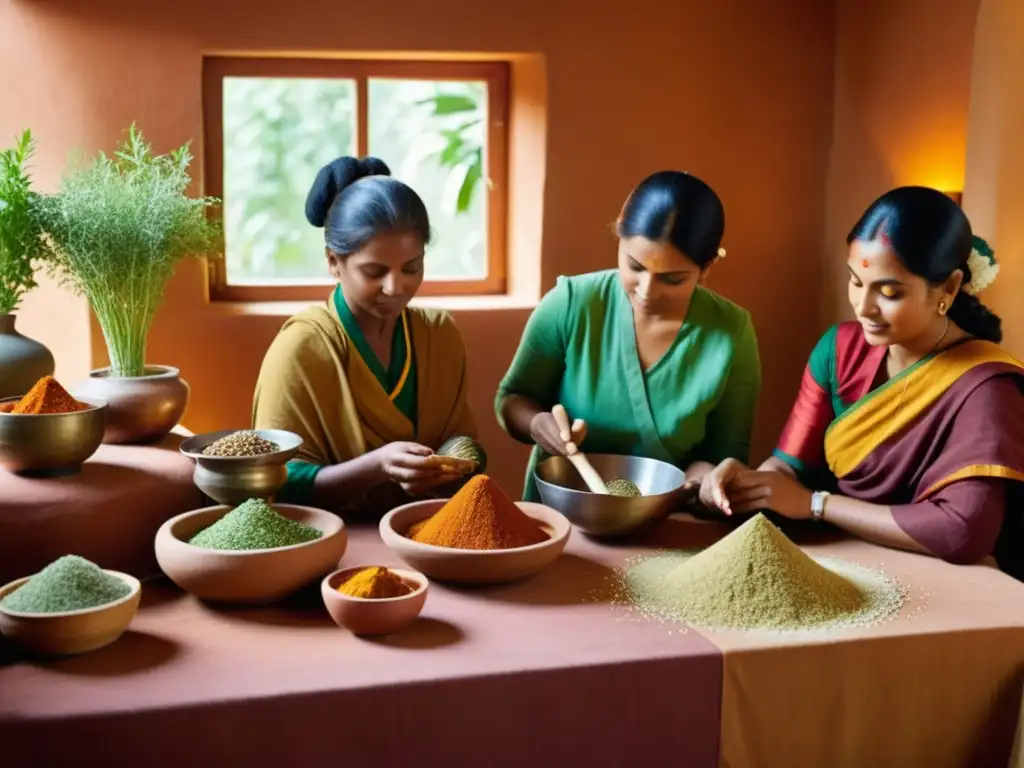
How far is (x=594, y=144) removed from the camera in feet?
10.4

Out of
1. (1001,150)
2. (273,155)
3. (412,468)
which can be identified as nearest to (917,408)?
(412,468)

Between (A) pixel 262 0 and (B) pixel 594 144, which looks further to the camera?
(B) pixel 594 144

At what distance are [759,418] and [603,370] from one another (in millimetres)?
1401

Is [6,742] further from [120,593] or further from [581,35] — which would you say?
[581,35]

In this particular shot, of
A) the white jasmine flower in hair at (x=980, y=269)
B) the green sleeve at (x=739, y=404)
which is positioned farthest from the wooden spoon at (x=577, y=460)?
the white jasmine flower in hair at (x=980, y=269)

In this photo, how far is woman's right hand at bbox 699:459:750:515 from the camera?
1.94m

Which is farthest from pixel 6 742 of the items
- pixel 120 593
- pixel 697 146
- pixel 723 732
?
pixel 697 146

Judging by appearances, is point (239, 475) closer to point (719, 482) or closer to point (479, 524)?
point (479, 524)

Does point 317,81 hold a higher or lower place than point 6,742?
higher

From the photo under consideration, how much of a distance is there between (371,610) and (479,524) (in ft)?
0.91

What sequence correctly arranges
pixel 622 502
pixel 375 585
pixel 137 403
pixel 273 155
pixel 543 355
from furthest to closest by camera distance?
pixel 273 155, pixel 543 355, pixel 137 403, pixel 622 502, pixel 375 585

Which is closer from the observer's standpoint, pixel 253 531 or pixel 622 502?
pixel 253 531

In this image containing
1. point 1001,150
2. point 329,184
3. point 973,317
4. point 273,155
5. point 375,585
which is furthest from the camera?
point 273,155

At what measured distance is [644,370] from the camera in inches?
88.6
